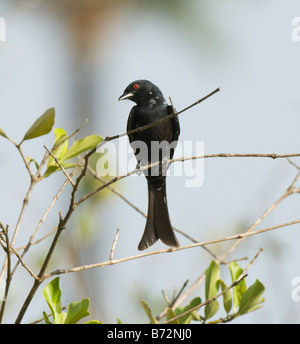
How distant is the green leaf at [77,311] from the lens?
1981 mm

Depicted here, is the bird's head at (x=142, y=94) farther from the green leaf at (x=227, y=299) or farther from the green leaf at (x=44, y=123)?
the green leaf at (x=227, y=299)

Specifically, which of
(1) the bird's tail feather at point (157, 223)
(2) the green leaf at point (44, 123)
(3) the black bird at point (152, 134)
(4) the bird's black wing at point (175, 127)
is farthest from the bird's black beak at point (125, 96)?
(2) the green leaf at point (44, 123)

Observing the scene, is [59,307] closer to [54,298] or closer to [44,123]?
[54,298]

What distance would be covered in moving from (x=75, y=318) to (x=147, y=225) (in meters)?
1.89

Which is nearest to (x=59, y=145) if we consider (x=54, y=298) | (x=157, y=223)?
(x=54, y=298)

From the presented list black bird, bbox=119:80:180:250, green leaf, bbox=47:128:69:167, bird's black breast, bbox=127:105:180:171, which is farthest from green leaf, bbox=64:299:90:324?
bird's black breast, bbox=127:105:180:171

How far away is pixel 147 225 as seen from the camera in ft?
12.7

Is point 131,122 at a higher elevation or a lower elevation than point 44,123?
higher

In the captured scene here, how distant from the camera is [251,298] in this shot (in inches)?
91.0

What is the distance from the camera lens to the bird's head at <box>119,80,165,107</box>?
4.45 metres

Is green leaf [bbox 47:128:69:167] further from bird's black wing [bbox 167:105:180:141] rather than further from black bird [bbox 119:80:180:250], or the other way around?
bird's black wing [bbox 167:105:180:141]

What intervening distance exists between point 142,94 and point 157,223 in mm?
1045

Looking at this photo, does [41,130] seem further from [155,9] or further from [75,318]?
[155,9]

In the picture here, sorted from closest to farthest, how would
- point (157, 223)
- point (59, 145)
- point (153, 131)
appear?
point (59, 145), point (157, 223), point (153, 131)
